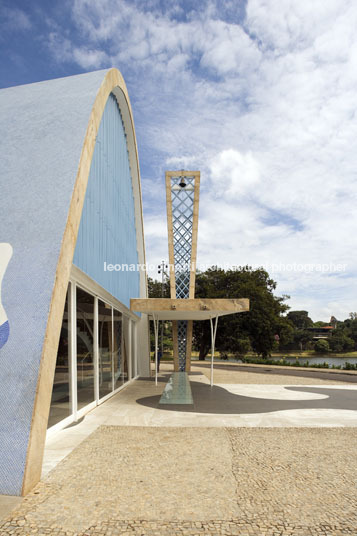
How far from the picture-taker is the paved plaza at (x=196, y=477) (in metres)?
3.35

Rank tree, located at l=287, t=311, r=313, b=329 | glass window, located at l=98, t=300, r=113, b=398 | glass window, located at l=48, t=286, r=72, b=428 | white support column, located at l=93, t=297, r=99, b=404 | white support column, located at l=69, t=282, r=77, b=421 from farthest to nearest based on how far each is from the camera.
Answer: tree, located at l=287, t=311, r=313, b=329 < glass window, located at l=98, t=300, r=113, b=398 < white support column, located at l=93, t=297, r=99, b=404 < white support column, located at l=69, t=282, r=77, b=421 < glass window, located at l=48, t=286, r=72, b=428

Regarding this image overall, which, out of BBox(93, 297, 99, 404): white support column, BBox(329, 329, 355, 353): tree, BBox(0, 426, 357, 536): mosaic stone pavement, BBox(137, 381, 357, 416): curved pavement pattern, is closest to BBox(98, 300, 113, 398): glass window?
BBox(93, 297, 99, 404): white support column

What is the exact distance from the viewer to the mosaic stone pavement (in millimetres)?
3316

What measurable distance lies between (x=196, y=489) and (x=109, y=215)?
7.88m

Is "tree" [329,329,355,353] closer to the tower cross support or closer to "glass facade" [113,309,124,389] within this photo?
the tower cross support

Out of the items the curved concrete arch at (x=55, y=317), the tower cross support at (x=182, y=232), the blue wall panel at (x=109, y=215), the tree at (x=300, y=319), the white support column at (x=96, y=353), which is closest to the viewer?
Result: the curved concrete arch at (x=55, y=317)

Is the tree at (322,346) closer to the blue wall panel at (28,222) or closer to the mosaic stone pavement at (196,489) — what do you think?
the mosaic stone pavement at (196,489)

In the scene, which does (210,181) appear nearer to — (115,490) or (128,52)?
(128,52)

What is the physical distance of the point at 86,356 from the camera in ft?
26.0

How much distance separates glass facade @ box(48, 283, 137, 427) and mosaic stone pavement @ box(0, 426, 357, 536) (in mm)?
920

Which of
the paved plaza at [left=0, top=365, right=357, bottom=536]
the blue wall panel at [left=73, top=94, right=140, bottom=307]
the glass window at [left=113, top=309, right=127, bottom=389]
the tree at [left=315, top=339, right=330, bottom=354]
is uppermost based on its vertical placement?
the blue wall panel at [left=73, top=94, right=140, bottom=307]

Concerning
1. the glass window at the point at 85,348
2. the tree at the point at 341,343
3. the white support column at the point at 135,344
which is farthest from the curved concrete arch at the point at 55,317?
the tree at the point at 341,343

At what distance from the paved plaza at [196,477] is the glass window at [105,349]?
4.31ft

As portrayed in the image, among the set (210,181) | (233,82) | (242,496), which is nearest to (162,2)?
(233,82)
